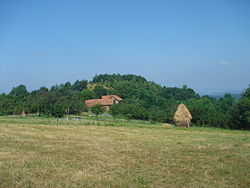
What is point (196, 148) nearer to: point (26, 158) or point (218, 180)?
point (218, 180)

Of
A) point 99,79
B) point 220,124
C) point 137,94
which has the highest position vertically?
point 99,79

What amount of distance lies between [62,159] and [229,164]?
8220mm

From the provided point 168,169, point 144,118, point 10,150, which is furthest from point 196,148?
point 144,118

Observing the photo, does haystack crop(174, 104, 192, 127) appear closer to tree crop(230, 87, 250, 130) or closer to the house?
tree crop(230, 87, 250, 130)

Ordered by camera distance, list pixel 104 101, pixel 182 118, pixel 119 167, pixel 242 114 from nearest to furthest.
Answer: pixel 119 167, pixel 242 114, pixel 182 118, pixel 104 101

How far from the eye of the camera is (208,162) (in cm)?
1262

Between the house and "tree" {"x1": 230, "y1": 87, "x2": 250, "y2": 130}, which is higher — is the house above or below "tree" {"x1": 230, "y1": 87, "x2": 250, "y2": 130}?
above

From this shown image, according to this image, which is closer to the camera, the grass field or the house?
the grass field

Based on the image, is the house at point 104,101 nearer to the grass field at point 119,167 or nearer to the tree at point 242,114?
the tree at point 242,114

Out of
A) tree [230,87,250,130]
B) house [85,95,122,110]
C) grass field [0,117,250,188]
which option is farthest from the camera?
house [85,95,122,110]

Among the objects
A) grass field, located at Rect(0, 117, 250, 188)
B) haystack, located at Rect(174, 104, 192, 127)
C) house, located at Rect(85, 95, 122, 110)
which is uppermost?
house, located at Rect(85, 95, 122, 110)

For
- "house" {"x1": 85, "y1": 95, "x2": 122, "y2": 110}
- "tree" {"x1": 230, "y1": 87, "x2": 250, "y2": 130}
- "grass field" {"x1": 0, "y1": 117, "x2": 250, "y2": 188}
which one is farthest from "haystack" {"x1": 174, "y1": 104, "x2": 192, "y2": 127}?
"house" {"x1": 85, "y1": 95, "x2": 122, "y2": 110}

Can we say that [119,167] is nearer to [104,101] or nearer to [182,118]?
[182,118]

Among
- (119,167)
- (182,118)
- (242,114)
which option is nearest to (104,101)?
(182,118)
